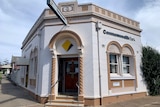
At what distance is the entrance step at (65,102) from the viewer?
814 cm

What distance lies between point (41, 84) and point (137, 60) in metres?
7.53

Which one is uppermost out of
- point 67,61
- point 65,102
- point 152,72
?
point 67,61

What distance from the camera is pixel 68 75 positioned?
10250 mm

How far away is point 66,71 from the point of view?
10352mm

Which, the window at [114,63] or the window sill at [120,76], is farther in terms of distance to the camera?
the window at [114,63]

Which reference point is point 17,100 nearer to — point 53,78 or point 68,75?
point 53,78

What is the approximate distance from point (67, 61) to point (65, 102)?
3.01 metres

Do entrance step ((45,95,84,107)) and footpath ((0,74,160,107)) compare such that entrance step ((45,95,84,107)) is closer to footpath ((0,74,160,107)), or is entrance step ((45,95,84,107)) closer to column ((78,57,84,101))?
column ((78,57,84,101))

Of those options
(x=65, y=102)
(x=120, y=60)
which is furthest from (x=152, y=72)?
(x=65, y=102)

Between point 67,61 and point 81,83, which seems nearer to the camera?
point 81,83

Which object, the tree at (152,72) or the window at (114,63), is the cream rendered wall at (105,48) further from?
the window at (114,63)

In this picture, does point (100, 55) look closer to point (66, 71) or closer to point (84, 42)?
point (84, 42)

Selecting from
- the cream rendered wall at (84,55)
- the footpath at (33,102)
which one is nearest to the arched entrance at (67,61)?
the cream rendered wall at (84,55)

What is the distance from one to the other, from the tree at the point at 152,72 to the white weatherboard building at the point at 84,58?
1.31 meters
